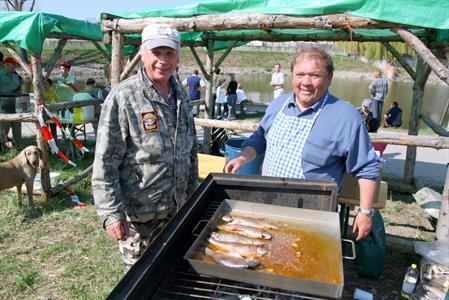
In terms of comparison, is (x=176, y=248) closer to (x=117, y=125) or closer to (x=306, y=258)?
(x=306, y=258)

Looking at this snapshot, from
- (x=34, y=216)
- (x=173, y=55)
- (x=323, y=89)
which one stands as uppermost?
(x=173, y=55)

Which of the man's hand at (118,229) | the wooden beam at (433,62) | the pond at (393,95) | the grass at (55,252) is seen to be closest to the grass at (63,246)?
the grass at (55,252)

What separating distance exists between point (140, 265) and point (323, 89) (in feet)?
5.42

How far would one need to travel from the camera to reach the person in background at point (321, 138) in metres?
2.38

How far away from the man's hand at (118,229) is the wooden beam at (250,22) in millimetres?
3026

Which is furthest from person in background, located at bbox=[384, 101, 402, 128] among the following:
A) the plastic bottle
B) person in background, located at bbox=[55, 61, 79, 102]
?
the plastic bottle

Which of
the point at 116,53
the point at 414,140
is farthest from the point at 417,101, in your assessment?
the point at 116,53

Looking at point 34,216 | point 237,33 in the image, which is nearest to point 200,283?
point 34,216

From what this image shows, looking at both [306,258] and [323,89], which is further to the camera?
[323,89]

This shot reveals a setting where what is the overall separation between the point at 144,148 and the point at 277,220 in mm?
989

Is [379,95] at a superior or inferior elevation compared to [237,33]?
inferior

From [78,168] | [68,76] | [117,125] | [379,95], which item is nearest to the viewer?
[117,125]

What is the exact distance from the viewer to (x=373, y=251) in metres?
3.83

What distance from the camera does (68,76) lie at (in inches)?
365
